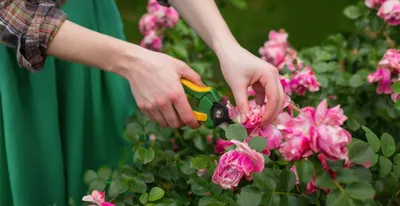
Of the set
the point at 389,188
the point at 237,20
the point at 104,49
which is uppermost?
the point at 104,49

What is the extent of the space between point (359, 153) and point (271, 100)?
228mm

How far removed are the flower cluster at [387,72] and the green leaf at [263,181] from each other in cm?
56

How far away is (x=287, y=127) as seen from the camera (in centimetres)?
90

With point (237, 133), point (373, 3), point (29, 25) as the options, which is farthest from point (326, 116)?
point (373, 3)

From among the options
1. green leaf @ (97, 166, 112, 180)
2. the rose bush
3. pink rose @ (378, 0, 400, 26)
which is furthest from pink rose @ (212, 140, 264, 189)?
pink rose @ (378, 0, 400, 26)

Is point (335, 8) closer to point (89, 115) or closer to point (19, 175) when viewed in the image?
point (89, 115)

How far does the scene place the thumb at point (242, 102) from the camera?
106 centimetres

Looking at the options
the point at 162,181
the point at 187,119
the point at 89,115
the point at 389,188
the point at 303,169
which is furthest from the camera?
the point at 389,188

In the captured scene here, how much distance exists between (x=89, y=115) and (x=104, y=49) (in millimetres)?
488

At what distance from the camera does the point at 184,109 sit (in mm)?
1033

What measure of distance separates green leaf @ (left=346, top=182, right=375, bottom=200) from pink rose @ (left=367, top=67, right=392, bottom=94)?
2.02 feet

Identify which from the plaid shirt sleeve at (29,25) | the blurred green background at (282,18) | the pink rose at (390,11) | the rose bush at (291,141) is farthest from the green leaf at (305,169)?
the blurred green background at (282,18)

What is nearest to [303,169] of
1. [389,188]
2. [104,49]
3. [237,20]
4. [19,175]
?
[104,49]

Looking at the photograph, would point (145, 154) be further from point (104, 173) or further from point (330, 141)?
point (330, 141)
